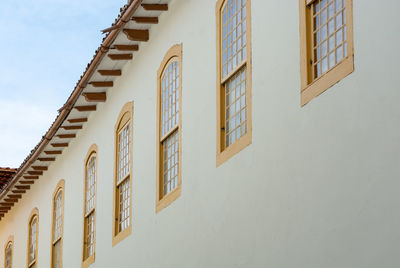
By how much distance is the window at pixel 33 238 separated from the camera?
26.2 m

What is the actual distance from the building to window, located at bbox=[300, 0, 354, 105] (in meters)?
0.02

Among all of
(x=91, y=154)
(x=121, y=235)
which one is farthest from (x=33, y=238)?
(x=121, y=235)

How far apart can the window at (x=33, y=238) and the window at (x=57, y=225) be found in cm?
183

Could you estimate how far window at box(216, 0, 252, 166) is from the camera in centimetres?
1366

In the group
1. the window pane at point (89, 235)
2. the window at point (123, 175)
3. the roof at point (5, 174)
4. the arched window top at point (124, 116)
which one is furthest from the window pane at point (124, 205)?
the roof at point (5, 174)

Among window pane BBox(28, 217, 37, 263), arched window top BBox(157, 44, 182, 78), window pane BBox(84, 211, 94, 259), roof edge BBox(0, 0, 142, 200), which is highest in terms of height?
roof edge BBox(0, 0, 142, 200)

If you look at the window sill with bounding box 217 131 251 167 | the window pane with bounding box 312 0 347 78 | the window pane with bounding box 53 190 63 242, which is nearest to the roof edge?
the window pane with bounding box 53 190 63 242

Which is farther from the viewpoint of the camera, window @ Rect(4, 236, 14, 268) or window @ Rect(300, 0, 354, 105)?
window @ Rect(4, 236, 14, 268)

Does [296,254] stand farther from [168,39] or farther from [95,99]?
[95,99]

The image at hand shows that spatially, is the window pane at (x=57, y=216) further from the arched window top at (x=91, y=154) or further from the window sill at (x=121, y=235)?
the window sill at (x=121, y=235)

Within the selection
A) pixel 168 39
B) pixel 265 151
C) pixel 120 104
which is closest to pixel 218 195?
pixel 265 151

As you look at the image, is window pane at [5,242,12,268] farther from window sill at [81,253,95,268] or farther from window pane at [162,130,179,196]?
window pane at [162,130,179,196]

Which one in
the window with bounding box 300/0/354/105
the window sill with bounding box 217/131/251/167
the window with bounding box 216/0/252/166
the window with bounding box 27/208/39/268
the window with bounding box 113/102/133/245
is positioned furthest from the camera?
the window with bounding box 27/208/39/268

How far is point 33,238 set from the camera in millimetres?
26672
